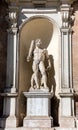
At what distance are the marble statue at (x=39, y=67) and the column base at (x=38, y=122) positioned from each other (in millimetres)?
1021

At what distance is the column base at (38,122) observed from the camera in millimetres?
10883

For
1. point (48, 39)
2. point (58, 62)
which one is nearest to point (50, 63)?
point (58, 62)

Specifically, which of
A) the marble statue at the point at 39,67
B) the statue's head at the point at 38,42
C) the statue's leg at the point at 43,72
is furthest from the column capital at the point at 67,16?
the statue's leg at the point at 43,72

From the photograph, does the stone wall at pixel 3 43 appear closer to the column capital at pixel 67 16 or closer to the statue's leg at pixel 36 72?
the statue's leg at pixel 36 72

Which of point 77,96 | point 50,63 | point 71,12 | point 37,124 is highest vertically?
point 71,12

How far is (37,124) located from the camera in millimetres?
10938

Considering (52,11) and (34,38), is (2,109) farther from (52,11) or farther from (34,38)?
(52,11)

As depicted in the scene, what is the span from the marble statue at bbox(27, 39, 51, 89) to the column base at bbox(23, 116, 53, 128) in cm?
102

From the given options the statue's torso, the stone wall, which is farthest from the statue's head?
the stone wall

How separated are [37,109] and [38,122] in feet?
1.40

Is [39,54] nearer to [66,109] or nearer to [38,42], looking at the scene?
[38,42]

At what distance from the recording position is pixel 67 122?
10.9 m

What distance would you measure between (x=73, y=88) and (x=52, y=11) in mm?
2694

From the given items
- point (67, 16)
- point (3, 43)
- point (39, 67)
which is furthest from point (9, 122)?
point (67, 16)
